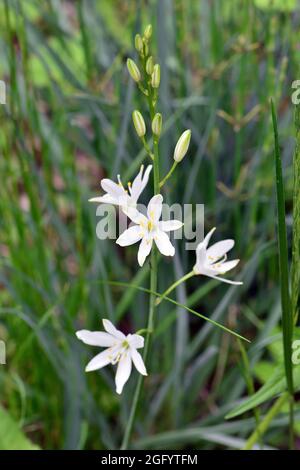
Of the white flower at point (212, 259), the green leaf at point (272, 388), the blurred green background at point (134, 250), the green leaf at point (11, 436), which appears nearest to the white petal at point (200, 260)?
the white flower at point (212, 259)

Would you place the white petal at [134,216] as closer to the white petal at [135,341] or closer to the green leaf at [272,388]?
the white petal at [135,341]

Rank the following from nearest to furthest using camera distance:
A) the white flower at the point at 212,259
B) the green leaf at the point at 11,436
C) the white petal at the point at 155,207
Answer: the white petal at the point at 155,207 < the white flower at the point at 212,259 < the green leaf at the point at 11,436

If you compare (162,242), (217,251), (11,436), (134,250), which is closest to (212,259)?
(217,251)

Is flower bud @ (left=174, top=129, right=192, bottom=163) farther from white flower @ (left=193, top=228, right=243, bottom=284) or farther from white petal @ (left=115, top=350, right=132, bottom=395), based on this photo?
white petal @ (left=115, top=350, right=132, bottom=395)

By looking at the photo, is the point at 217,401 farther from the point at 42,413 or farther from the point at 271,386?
the point at 271,386

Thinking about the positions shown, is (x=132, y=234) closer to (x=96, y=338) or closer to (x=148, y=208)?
(x=148, y=208)

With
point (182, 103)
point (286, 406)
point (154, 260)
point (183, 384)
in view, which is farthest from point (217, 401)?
point (154, 260)
